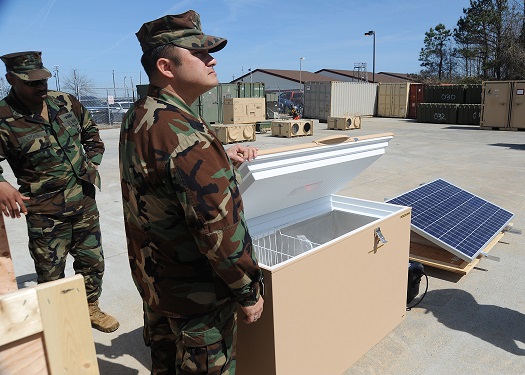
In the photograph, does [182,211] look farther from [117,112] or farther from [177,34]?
[117,112]

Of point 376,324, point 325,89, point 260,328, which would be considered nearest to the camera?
point 260,328

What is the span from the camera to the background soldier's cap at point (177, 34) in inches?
58.1

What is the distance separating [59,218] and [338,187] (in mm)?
1901

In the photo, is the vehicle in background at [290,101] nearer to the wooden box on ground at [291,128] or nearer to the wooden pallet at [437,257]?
the wooden box on ground at [291,128]

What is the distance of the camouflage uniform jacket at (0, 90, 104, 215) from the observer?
2.64 m

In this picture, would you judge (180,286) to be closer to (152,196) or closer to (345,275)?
(152,196)

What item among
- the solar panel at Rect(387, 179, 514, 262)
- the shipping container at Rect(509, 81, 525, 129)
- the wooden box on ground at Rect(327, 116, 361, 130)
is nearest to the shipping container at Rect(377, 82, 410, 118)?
the wooden box on ground at Rect(327, 116, 361, 130)

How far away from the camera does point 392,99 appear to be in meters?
25.1

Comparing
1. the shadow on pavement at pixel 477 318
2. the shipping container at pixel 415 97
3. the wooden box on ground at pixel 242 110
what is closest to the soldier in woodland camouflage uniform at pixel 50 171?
the shadow on pavement at pixel 477 318

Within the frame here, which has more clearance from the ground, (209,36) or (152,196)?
(209,36)

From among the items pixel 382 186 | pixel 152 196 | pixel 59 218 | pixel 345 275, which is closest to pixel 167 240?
pixel 152 196

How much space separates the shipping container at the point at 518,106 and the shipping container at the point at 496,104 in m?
0.15

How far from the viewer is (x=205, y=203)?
1397mm

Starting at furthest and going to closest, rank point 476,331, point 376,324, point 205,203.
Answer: point 476,331 → point 376,324 → point 205,203
